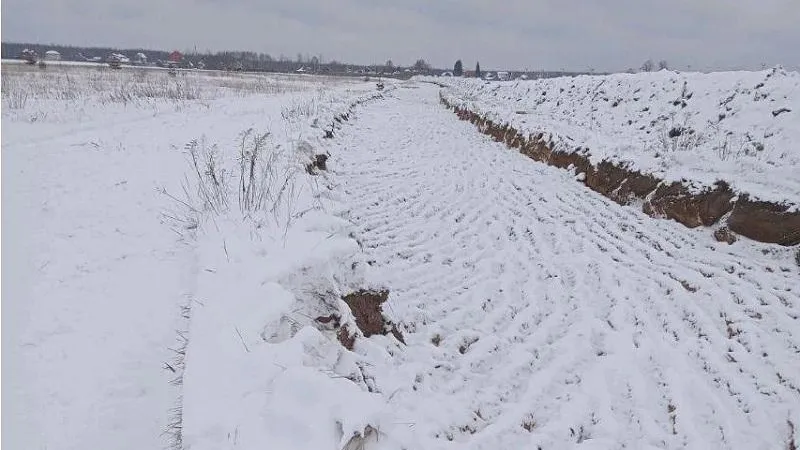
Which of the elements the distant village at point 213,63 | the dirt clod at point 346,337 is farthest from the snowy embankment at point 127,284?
the distant village at point 213,63

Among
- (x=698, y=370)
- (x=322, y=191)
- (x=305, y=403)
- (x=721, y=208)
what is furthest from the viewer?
(x=322, y=191)

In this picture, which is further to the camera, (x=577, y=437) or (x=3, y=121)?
(x=3, y=121)

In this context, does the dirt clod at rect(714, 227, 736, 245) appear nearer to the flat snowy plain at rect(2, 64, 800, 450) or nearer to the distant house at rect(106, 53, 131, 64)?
the flat snowy plain at rect(2, 64, 800, 450)

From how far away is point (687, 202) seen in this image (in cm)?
664

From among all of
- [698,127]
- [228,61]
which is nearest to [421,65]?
[228,61]

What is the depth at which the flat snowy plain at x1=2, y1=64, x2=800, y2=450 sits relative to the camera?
2633mm

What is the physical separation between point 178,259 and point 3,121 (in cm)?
966

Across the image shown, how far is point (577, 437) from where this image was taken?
2.87m

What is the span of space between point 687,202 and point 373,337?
5117 mm

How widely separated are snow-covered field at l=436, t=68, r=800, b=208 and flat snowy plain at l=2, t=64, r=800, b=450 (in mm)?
1306

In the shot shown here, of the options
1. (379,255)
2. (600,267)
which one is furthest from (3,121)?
(600,267)

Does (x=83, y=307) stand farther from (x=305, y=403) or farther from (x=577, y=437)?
(x=577, y=437)

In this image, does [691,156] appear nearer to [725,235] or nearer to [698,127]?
[725,235]

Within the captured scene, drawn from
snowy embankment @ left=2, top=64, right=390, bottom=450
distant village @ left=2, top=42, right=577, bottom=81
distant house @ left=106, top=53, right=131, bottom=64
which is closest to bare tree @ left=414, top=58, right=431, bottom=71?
distant village @ left=2, top=42, right=577, bottom=81
